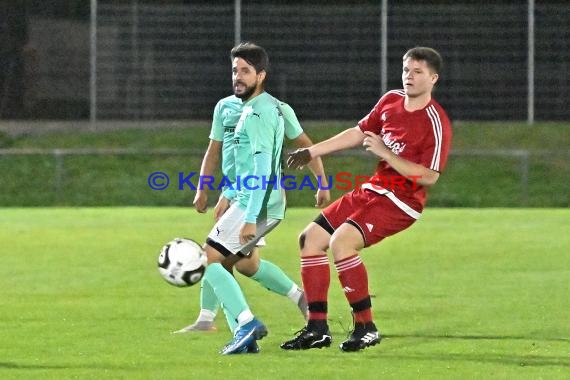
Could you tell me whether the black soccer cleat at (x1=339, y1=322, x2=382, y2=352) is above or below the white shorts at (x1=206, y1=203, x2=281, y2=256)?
below

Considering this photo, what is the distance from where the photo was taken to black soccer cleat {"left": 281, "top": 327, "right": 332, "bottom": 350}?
8719 millimetres

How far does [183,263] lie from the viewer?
28.0 ft

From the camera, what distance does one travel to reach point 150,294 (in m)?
11.9

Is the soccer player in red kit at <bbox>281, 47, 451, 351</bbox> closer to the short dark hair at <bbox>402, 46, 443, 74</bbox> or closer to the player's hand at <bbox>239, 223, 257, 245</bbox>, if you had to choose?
the short dark hair at <bbox>402, 46, 443, 74</bbox>

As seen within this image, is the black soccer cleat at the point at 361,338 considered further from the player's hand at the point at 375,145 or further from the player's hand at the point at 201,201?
the player's hand at the point at 201,201

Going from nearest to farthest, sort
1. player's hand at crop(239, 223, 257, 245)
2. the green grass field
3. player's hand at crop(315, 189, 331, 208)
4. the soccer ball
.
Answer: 1. the green grass field
2. player's hand at crop(239, 223, 257, 245)
3. the soccer ball
4. player's hand at crop(315, 189, 331, 208)

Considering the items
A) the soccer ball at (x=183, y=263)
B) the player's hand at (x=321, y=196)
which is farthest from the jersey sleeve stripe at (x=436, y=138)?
the soccer ball at (x=183, y=263)

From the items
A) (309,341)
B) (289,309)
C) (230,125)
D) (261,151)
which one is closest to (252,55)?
(261,151)

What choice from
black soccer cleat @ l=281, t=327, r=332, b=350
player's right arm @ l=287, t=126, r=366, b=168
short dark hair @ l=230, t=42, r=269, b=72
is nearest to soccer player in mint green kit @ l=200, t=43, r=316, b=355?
short dark hair @ l=230, t=42, r=269, b=72

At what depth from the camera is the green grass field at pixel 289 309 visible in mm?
8125

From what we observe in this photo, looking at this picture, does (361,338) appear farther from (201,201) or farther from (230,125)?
(230,125)

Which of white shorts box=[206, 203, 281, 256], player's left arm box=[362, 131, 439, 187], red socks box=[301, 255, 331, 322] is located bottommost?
red socks box=[301, 255, 331, 322]

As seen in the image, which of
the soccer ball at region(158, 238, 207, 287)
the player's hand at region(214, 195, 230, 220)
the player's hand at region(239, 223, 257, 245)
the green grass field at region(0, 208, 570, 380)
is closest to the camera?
the green grass field at region(0, 208, 570, 380)

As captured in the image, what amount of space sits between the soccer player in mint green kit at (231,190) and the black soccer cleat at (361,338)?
2.88ft
